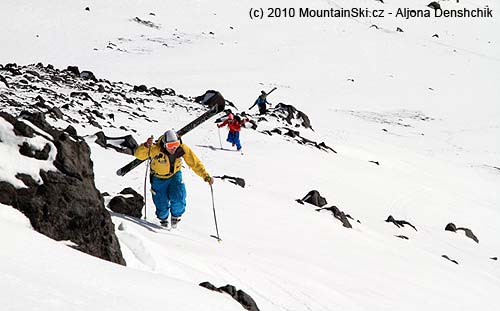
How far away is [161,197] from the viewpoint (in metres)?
7.25

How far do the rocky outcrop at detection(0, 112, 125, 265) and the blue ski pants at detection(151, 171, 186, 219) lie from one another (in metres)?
2.46

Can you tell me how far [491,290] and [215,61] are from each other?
119 ft

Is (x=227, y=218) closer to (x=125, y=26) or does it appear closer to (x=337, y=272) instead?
(x=337, y=272)

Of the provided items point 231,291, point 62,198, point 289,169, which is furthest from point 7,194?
point 289,169

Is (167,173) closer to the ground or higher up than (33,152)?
closer to the ground

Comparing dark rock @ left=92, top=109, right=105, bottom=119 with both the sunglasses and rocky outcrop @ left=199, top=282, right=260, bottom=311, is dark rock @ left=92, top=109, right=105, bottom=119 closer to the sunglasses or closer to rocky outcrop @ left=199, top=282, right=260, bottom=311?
the sunglasses

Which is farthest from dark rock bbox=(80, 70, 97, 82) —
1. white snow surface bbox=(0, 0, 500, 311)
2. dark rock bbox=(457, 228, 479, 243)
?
dark rock bbox=(457, 228, 479, 243)

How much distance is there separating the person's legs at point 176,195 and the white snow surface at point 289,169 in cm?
38

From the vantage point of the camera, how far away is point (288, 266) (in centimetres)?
662

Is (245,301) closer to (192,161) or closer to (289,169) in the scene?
(192,161)

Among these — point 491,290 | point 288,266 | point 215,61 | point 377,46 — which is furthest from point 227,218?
point 377,46

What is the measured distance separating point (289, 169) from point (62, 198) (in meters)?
11.5

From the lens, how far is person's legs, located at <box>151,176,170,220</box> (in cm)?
723

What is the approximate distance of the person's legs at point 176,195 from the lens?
23.5ft
